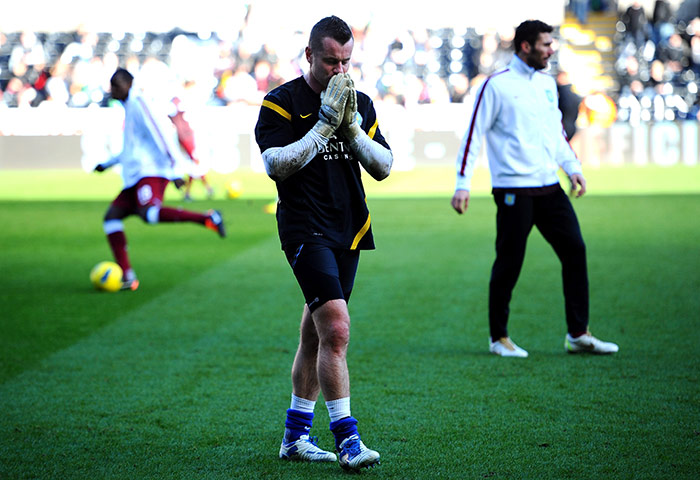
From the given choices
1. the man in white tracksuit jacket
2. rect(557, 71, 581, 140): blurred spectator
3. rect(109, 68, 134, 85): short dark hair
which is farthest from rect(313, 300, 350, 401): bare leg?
rect(557, 71, 581, 140): blurred spectator

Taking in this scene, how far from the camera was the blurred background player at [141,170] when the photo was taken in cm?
1005

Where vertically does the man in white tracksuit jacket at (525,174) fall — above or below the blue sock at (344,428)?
above

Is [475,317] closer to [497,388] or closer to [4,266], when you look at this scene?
[497,388]

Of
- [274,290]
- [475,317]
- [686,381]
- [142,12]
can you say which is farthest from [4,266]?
[142,12]

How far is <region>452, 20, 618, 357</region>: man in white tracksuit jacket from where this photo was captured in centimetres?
684

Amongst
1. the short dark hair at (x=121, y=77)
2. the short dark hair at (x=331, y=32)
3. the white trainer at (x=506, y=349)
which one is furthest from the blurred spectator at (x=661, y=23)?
the short dark hair at (x=331, y=32)

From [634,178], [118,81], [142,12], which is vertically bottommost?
[634,178]

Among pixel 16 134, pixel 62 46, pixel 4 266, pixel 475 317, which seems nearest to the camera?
pixel 475 317

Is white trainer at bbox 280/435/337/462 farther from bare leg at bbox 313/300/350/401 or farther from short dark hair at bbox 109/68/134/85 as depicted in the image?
short dark hair at bbox 109/68/134/85

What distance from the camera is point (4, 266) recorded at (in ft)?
38.3

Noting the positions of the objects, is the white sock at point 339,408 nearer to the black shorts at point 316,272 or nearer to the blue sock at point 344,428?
the blue sock at point 344,428

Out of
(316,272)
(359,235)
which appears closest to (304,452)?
(316,272)

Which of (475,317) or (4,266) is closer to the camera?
(475,317)

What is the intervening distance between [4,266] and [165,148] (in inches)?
113
